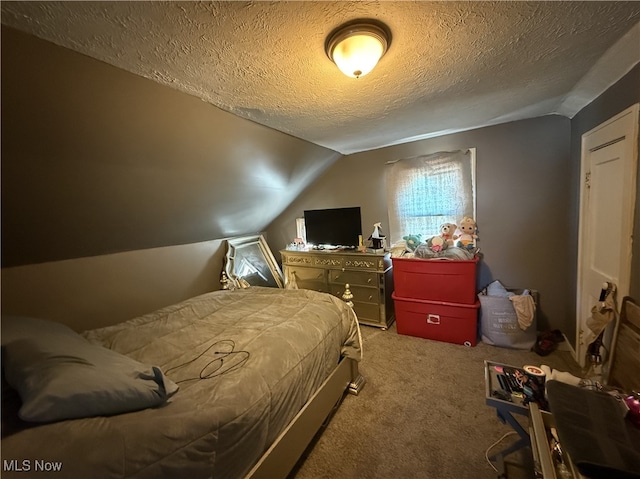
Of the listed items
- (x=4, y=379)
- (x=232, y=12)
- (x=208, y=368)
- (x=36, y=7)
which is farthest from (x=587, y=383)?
(x=36, y=7)

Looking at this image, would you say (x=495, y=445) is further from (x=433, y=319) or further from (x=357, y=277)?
(x=357, y=277)

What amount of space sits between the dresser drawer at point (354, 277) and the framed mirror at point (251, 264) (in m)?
1.00

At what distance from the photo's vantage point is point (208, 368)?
131cm

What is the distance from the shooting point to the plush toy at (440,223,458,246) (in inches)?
112

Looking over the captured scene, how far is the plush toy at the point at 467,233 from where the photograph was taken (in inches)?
108

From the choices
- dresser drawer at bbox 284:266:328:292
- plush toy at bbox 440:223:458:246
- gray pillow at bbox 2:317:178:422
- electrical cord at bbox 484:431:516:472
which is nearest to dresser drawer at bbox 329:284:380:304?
dresser drawer at bbox 284:266:328:292

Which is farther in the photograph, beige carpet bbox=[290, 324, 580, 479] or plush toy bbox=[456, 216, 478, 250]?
plush toy bbox=[456, 216, 478, 250]

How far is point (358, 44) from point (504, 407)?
1.90m

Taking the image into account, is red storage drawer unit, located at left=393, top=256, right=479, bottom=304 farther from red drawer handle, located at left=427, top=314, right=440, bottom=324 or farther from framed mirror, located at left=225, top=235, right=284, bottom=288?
framed mirror, located at left=225, top=235, right=284, bottom=288

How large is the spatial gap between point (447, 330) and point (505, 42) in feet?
8.12

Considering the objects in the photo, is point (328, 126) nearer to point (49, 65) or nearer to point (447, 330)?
point (49, 65)

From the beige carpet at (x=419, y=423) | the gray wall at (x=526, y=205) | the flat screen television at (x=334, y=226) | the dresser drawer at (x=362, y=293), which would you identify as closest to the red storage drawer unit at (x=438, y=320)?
the beige carpet at (x=419, y=423)

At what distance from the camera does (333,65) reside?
136cm

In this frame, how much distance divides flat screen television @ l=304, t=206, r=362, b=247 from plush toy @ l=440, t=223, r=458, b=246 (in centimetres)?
101
